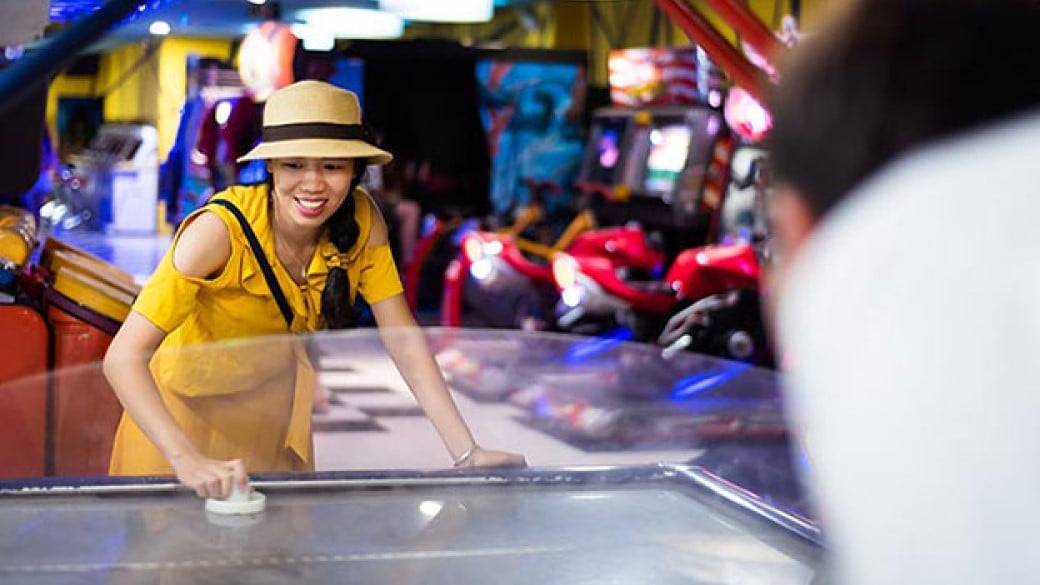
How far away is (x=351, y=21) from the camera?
11188mm

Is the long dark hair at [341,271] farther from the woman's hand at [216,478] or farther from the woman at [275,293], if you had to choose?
the woman's hand at [216,478]

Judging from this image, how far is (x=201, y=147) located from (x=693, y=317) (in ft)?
10.1

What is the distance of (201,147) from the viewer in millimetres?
8305

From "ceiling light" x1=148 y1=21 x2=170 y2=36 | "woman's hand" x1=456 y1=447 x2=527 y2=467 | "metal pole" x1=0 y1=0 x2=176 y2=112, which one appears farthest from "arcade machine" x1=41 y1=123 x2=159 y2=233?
A: "metal pole" x1=0 y1=0 x2=176 y2=112

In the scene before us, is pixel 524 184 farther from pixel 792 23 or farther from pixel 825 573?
pixel 825 573

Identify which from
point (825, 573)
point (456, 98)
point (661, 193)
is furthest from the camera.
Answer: point (456, 98)

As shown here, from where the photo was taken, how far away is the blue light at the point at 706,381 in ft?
22.3

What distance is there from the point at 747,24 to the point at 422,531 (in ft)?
2.89

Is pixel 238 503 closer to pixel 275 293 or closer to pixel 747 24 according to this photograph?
pixel 275 293

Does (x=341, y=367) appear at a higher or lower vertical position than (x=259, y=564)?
lower

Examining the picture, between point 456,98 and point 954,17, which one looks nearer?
point 954,17

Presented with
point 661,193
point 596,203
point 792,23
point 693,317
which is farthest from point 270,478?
point 596,203

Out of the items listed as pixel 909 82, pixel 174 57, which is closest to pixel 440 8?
pixel 174 57

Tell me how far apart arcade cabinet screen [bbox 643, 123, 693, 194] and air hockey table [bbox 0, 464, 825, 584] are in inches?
258
